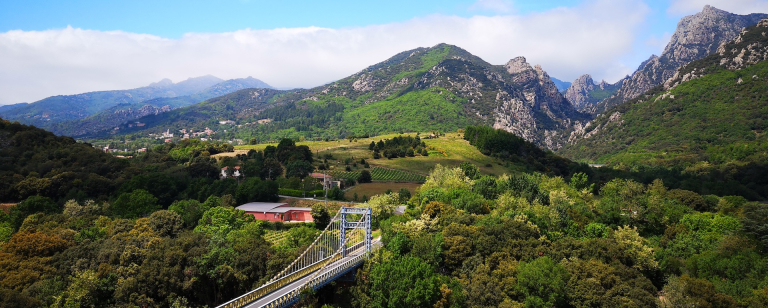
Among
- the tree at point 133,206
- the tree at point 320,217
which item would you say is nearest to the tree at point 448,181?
the tree at point 320,217

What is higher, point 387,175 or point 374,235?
point 374,235

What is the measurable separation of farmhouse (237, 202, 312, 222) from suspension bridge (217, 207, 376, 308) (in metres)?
14.7

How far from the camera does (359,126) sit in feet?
634

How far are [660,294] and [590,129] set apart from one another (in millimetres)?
157035

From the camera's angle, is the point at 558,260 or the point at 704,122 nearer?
the point at 558,260

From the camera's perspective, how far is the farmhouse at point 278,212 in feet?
168

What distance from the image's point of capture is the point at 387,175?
79.8m

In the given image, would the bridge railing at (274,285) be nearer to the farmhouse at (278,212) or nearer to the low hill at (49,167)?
the farmhouse at (278,212)

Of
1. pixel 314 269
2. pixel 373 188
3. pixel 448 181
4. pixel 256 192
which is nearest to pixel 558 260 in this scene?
pixel 314 269

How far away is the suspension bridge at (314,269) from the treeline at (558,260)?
154 cm

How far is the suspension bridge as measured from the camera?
2233 centimetres

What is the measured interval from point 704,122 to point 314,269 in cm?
13019

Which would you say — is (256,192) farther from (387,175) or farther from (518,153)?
(518,153)

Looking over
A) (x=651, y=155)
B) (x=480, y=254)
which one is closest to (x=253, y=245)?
(x=480, y=254)
